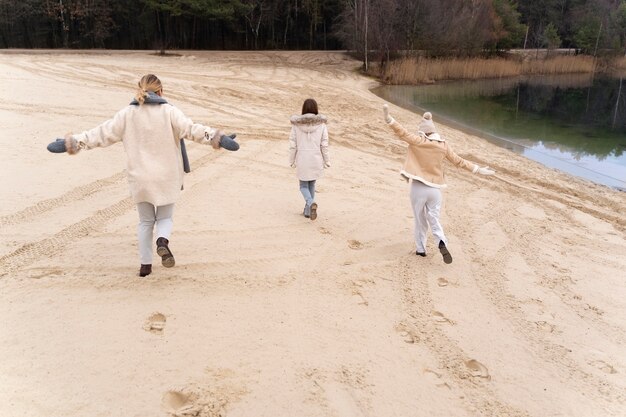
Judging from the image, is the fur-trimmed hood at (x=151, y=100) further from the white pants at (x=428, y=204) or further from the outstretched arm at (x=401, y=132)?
the white pants at (x=428, y=204)

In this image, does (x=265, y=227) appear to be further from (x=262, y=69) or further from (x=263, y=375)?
(x=262, y=69)

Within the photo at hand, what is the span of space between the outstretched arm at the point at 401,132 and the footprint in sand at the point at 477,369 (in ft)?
7.21

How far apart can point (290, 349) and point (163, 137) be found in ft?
6.39

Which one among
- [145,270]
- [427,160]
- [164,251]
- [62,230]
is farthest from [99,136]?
[427,160]

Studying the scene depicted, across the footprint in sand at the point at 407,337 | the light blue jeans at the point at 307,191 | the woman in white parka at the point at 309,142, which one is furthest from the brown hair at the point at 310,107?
the footprint in sand at the point at 407,337

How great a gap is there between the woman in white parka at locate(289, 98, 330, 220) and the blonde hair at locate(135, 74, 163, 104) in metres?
2.10

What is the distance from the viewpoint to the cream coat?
19.6 ft

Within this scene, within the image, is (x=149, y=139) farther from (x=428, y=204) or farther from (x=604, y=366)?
(x=604, y=366)

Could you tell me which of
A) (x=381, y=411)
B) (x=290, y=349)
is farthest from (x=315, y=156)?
(x=381, y=411)

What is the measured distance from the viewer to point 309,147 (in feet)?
19.8

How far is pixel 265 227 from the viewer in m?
6.01

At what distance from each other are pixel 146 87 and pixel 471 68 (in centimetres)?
3177

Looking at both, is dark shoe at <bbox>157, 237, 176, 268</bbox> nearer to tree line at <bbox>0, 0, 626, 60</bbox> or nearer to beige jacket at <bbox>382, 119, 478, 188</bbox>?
beige jacket at <bbox>382, 119, 478, 188</bbox>

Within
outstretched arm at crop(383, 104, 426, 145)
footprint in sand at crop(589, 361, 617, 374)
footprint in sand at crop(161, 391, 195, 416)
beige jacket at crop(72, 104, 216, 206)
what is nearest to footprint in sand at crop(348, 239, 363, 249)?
outstretched arm at crop(383, 104, 426, 145)
